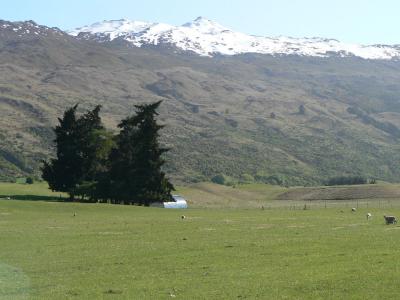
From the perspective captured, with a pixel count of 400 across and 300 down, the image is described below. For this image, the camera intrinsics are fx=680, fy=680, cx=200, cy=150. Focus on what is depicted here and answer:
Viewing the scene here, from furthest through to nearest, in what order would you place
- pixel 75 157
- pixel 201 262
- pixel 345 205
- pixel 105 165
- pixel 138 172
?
1. pixel 345 205
2. pixel 105 165
3. pixel 138 172
4. pixel 75 157
5. pixel 201 262

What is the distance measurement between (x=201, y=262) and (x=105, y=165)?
211ft

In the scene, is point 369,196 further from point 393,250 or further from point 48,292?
point 48,292

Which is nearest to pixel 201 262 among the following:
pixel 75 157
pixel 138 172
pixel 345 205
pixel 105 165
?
pixel 138 172

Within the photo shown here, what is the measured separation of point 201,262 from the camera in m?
29.3

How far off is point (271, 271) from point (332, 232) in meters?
16.5

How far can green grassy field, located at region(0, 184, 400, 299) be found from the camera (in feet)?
73.7

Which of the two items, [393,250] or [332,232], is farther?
[332,232]

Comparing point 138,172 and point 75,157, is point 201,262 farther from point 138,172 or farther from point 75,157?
point 75,157

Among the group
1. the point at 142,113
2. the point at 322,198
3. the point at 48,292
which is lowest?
the point at 322,198

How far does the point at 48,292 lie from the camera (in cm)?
2297

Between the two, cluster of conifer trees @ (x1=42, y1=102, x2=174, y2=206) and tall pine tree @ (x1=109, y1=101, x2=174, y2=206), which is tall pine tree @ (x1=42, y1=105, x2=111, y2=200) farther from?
tall pine tree @ (x1=109, y1=101, x2=174, y2=206)

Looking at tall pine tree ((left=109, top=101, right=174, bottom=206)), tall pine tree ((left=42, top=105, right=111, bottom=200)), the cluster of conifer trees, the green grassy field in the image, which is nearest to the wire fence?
tall pine tree ((left=109, top=101, right=174, bottom=206))

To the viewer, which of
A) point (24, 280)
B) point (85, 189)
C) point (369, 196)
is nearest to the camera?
point (24, 280)

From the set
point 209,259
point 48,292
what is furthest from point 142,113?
point 48,292
